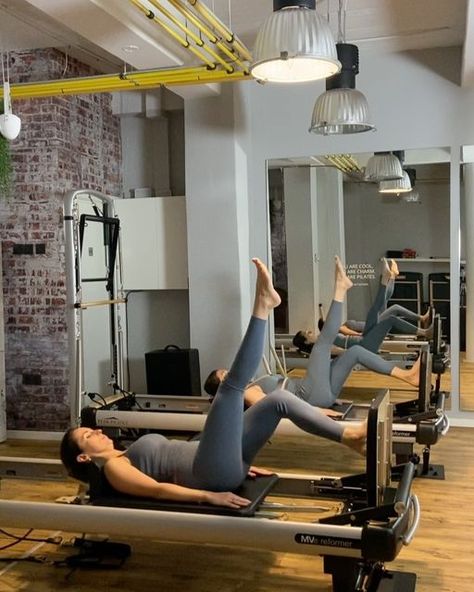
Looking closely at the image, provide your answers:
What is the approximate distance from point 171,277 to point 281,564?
10.2 ft

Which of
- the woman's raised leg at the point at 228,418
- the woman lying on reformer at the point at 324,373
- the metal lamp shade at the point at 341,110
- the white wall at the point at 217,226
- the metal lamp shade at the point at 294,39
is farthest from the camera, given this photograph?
the white wall at the point at 217,226

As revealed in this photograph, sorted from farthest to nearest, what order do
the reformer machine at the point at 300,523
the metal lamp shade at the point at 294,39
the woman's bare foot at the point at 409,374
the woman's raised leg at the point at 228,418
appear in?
the woman's bare foot at the point at 409,374, the woman's raised leg at the point at 228,418, the metal lamp shade at the point at 294,39, the reformer machine at the point at 300,523

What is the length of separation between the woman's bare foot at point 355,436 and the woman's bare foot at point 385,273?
8.57ft

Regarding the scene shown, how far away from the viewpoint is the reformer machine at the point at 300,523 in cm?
228

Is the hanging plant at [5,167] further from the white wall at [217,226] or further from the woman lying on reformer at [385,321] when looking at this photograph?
the woman lying on reformer at [385,321]

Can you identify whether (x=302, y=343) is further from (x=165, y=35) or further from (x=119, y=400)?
(x=165, y=35)

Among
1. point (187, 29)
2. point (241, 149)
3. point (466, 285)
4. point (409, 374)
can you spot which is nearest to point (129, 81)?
point (187, 29)

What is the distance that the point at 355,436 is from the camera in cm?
279

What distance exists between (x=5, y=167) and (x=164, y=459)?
9.39 ft

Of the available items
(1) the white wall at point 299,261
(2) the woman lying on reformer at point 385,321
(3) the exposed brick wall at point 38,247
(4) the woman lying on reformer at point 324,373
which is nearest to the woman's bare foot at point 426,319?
(2) the woman lying on reformer at point 385,321

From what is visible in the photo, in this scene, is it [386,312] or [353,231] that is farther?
[353,231]

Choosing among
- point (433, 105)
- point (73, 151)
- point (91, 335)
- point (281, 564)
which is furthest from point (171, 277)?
point (281, 564)

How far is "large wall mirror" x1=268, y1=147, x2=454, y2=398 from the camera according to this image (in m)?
5.15

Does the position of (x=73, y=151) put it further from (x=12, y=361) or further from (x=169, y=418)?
(x=169, y=418)
